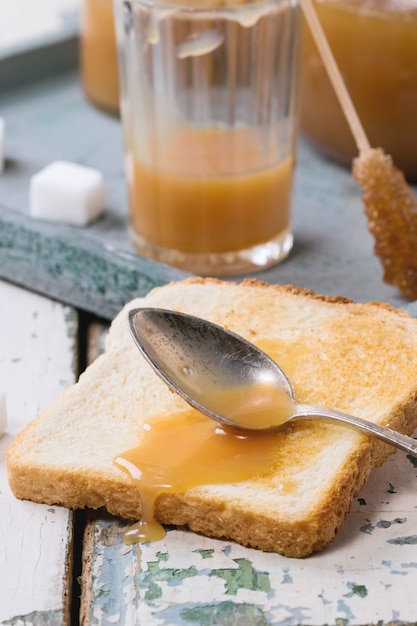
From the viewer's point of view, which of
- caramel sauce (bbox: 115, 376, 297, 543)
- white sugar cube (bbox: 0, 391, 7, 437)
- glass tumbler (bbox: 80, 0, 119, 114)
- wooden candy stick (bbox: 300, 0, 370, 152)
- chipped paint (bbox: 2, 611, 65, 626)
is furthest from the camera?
glass tumbler (bbox: 80, 0, 119, 114)

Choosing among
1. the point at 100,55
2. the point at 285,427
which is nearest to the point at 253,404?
the point at 285,427

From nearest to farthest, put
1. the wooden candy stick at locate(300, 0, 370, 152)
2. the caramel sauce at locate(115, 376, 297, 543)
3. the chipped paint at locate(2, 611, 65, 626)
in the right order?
the chipped paint at locate(2, 611, 65, 626) → the caramel sauce at locate(115, 376, 297, 543) → the wooden candy stick at locate(300, 0, 370, 152)

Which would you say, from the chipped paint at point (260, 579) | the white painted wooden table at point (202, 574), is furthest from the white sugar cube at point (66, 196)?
the chipped paint at point (260, 579)

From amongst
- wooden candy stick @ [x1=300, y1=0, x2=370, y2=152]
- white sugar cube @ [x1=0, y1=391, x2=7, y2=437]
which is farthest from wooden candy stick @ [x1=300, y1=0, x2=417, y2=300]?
white sugar cube @ [x1=0, y1=391, x2=7, y2=437]

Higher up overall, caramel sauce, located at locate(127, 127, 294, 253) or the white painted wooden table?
caramel sauce, located at locate(127, 127, 294, 253)

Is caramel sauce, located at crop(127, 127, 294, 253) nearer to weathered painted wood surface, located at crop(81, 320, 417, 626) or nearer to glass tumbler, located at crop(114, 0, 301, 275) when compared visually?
glass tumbler, located at crop(114, 0, 301, 275)

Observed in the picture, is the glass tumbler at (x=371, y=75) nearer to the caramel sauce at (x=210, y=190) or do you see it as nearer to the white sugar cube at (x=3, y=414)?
the caramel sauce at (x=210, y=190)
